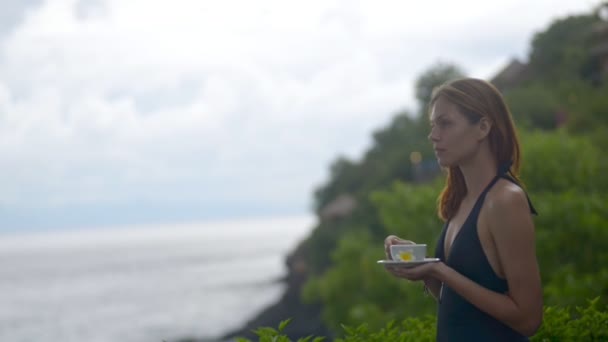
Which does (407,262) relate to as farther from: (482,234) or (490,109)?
(490,109)

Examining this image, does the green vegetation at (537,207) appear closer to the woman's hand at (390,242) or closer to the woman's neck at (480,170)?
the woman's hand at (390,242)

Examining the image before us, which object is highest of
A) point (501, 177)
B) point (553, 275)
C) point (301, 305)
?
point (501, 177)

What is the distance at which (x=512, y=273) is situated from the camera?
9.88 ft

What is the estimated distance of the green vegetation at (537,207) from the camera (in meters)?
12.9

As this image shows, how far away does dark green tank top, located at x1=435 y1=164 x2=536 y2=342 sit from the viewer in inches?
123

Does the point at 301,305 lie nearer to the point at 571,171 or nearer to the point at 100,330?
the point at 100,330

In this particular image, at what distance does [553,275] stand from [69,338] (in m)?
58.7

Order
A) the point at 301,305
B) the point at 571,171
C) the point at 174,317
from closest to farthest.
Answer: the point at 571,171
the point at 301,305
the point at 174,317

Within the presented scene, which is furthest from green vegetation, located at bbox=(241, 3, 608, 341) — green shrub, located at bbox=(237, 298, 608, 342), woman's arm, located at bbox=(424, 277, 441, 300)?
woman's arm, located at bbox=(424, 277, 441, 300)

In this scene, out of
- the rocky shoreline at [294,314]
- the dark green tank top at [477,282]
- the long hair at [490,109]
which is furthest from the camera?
the rocky shoreline at [294,314]

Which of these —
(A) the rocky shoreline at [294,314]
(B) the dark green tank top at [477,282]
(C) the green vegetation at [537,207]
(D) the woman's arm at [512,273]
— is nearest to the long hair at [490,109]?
(B) the dark green tank top at [477,282]

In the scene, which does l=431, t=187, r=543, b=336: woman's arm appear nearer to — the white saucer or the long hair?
the white saucer

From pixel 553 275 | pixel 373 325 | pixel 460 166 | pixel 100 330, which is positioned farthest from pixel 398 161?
pixel 460 166

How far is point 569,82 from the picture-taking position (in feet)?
160
